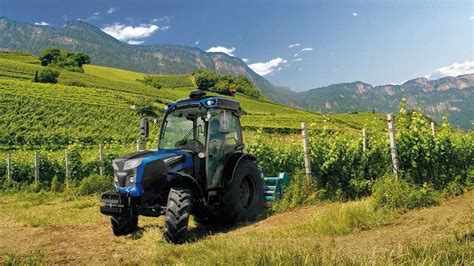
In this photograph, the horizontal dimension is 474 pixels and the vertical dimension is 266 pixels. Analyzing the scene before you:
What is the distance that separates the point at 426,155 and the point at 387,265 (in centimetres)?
693

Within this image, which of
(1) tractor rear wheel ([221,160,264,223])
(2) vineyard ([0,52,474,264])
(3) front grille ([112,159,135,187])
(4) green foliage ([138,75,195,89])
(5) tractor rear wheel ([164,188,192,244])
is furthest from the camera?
(4) green foliage ([138,75,195,89])

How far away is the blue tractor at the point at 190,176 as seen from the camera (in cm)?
681

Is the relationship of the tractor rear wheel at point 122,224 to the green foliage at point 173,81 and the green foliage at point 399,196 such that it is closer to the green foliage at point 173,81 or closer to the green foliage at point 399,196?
the green foliage at point 399,196

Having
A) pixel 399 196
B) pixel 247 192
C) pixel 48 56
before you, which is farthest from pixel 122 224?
pixel 48 56

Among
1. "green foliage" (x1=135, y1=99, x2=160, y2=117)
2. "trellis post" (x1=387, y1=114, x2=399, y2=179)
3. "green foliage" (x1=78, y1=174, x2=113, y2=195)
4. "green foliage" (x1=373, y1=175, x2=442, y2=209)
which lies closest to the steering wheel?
"green foliage" (x1=373, y1=175, x2=442, y2=209)

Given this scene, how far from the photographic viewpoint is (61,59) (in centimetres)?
9712

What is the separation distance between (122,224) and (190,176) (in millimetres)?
1456

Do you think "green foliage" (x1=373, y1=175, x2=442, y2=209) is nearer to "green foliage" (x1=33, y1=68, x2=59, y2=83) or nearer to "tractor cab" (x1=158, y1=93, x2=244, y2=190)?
"tractor cab" (x1=158, y1=93, x2=244, y2=190)

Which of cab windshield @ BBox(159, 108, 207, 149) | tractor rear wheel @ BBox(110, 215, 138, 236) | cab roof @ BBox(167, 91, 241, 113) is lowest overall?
tractor rear wheel @ BBox(110, 215, 138, 236)

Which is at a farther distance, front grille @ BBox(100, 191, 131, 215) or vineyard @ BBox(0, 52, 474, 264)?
front grille @ BBox(100, 191, 131, 215)

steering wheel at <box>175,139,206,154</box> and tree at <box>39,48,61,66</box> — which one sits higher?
tree at <box>39,48,61,66</box>

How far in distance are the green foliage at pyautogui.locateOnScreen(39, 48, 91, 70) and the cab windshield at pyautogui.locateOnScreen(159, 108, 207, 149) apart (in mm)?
88546

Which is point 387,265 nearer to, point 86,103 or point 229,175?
point 229,175

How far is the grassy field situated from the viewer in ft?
12.5
